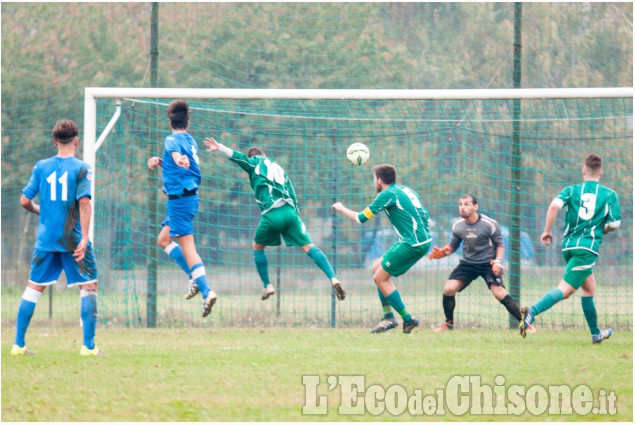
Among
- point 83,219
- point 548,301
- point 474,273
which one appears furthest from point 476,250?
point 83,219

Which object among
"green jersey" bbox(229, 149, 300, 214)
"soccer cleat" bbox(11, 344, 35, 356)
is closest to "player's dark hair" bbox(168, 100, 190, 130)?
"green jersey" bbox(229, 149, 300, 214)

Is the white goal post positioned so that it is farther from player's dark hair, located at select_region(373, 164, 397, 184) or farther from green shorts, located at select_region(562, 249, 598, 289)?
green shorts, located at select_region(562, 249, 598, 289)

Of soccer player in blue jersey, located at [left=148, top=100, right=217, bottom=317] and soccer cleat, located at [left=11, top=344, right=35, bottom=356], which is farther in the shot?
soccer player in blue jersey, located at [left=148, top=100, right=217, bottom=317]

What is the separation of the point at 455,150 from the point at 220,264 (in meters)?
3.87

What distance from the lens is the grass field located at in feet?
17.8

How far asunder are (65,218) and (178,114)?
1777 mm

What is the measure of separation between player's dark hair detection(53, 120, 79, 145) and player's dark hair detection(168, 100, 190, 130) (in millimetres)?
1348

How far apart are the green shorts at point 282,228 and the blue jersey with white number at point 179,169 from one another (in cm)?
128

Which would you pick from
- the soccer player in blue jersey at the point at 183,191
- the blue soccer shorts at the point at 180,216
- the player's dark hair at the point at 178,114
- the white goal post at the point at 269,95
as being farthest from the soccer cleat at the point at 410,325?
the player's dark hair at the point at 178,114

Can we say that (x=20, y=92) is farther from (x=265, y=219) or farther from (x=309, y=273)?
(x=265, y=219)

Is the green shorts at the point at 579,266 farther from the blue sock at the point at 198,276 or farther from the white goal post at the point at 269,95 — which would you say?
the blue sock at the point at 198,276

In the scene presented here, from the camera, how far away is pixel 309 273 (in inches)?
534

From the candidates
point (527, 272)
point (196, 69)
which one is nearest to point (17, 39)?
point (196, 69)

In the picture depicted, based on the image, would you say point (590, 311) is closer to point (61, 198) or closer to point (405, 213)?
point (405, 213)
